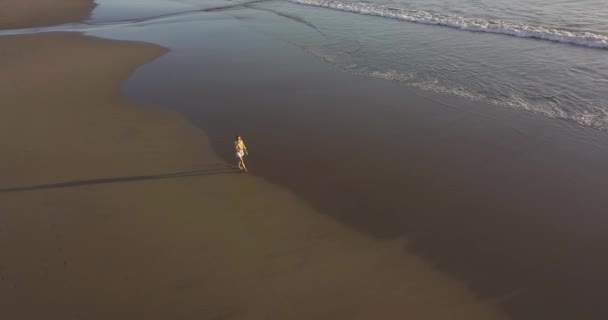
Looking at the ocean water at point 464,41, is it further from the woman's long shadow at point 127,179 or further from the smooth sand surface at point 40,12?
the woman's long shadow at point 127,179

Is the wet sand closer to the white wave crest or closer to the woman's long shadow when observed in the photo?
the woman's long shadow

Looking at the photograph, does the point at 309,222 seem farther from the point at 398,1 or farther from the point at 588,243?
the point at 398,1

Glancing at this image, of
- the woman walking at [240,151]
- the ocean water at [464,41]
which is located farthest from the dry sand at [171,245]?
the ocean water at [464,41]

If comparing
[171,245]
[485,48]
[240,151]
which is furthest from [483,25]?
[171,245]

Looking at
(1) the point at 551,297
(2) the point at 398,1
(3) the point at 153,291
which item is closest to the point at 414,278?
(1) the point at 551,297

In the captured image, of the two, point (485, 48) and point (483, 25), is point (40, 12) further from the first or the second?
point (485, 48)
